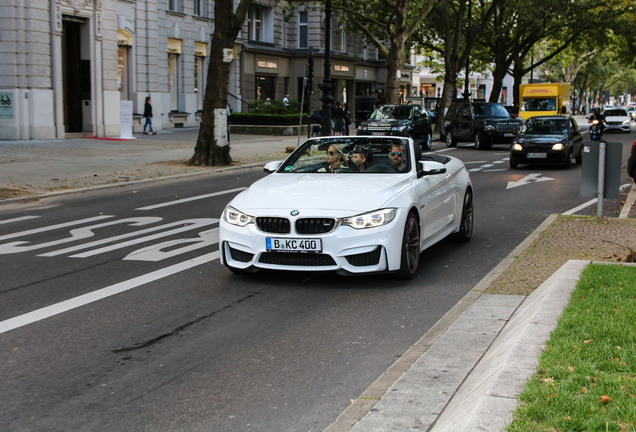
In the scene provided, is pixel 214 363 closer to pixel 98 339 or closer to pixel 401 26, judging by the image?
pixel 98 339

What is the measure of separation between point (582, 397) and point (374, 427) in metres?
1.04

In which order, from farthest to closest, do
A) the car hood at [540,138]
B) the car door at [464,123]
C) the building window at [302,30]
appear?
1. the building window at [302,30]
2. the car door at [464,123]
3. the car hood at [540,138]

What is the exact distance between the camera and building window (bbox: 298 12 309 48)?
54375 millimetres

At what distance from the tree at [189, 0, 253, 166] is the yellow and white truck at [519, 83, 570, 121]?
2669 cm

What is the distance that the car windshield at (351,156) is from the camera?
29.5 ft

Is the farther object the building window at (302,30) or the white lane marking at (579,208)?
the building window at (302,30)

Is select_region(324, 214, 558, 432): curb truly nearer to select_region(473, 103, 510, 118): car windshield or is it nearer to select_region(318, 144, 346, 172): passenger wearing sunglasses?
select_region(318, 144, 346, 172): passenger wearing sunglasses

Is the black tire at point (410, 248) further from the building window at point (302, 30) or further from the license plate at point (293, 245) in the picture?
the building window at point (302, 30)

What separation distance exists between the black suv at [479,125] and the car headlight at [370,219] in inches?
1008

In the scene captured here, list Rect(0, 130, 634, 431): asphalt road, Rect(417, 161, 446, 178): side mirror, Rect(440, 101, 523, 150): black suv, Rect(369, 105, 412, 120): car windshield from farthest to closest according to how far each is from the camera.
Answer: Rect(369, 105, 412, 120): car windshield < Rect(440, 101, 523, 150): black suv < Rect(417, 161, 446, 178): side mirror < Rect(0, 130, 634, 431): asphalt road

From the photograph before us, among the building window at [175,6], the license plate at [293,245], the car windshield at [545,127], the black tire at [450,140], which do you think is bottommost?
the license plate at [293,245]

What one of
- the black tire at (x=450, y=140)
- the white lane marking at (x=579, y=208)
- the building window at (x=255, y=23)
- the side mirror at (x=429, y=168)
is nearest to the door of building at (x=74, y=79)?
the black tire at (x=450, y=140)

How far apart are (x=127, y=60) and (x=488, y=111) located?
53.2ft

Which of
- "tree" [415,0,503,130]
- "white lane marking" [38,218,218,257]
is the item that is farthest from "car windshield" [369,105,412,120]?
"white lane marking" [38,218,218,257]
